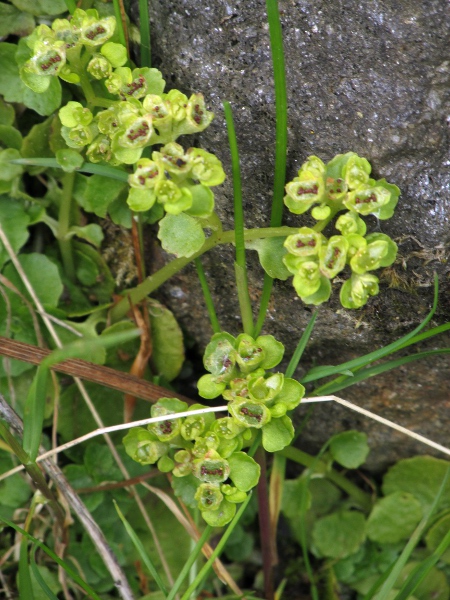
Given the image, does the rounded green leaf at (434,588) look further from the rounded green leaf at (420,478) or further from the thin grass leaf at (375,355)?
the thin grass leaf at (375,355)

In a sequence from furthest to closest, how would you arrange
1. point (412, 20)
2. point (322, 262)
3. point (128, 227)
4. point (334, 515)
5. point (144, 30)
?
point (334, 515)
point (128, 227)
point (144, 30)
point (412, 20)
point (322, 262)

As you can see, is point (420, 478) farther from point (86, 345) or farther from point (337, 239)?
point (86, 345)

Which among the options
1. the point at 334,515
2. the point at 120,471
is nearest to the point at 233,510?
the point at 120,471

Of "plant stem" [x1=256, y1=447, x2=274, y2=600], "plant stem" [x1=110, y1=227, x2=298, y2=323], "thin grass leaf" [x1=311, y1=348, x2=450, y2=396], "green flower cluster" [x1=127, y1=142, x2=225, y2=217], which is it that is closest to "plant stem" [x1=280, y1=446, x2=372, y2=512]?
"plant stem" [x1=256, y1=447, x2=274, y2=600]

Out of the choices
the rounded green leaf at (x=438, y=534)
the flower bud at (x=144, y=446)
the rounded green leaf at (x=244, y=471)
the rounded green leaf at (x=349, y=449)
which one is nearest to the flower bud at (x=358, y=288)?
the rounded green leaf at (x=244, y=471)

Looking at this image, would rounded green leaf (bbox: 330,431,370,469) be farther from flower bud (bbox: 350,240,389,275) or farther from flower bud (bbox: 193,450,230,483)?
flower bud (bbox: 350,240,389,275)

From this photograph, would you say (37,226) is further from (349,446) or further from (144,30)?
(349,446)

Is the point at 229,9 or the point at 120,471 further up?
the point at 229,9
